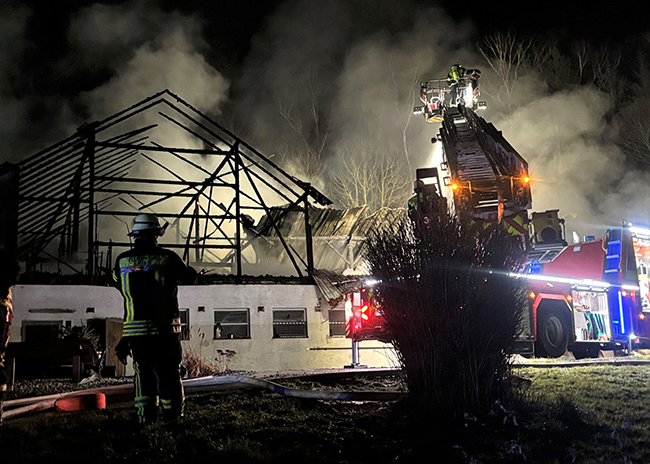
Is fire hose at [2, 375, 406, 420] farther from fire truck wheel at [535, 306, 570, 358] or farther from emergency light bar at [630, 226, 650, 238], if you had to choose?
emergency light bar at [630, 226, 650, 238]

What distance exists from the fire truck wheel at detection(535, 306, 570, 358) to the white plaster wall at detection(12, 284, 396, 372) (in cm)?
608

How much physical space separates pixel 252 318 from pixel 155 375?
14.0m

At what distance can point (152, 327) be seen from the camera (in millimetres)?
5535

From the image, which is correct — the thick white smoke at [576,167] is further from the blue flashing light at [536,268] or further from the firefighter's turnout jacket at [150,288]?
the firefighter's turnout jacket at [150,288]

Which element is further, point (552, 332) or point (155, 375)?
point (552, 332)

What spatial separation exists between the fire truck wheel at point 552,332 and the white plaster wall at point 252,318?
6083mm

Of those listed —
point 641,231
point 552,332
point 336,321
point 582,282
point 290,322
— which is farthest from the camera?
point 336,321

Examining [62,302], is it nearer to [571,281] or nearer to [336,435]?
[571,281]

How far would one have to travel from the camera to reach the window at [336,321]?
20.3 meters

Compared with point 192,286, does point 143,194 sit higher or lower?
higher

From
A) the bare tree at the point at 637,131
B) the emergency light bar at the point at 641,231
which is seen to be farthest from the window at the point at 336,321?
the bare tree at the point at 637,131

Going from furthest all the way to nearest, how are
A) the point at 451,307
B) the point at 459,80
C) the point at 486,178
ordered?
the point at 459,80, the point at 486,178, the point at 451,307

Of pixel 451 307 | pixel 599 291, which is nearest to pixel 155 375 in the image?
pixel 451 307

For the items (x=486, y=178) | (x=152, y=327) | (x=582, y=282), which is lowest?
(x=152, y=327)
